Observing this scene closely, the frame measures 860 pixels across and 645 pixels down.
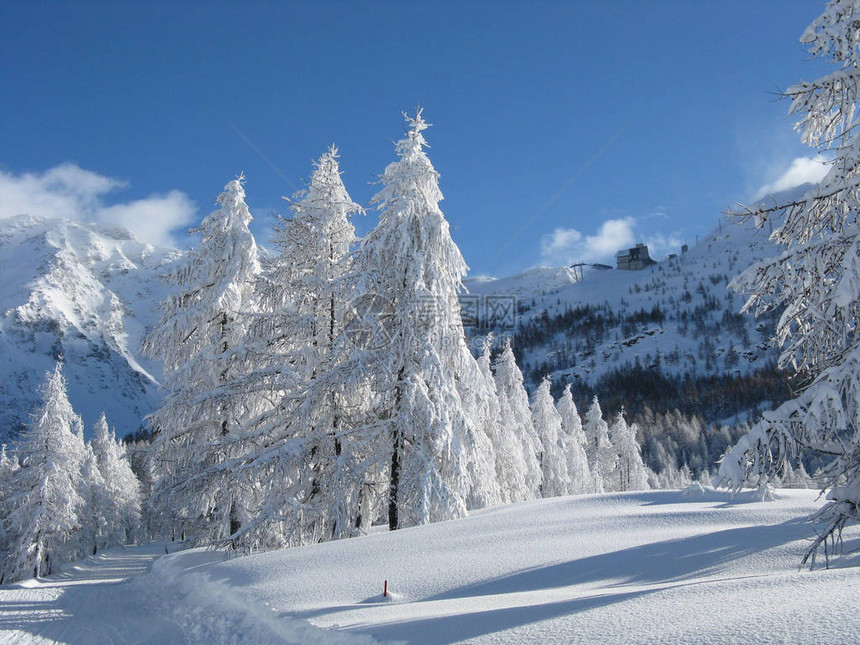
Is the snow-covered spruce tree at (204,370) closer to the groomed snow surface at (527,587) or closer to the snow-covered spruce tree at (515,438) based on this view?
the groomed snow surface at (527,587)

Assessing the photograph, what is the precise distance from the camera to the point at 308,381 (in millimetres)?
13891

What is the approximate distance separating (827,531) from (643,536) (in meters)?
5.15

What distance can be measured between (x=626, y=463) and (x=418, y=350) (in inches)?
1753

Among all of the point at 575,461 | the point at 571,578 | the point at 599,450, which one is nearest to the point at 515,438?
the point at 575,461

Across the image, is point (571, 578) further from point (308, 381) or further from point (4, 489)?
point (4, 489)

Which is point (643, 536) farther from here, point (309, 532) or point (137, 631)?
point (137, 631)

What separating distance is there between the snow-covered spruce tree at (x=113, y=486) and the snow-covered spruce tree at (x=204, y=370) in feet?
133

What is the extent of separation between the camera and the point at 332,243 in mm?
15008

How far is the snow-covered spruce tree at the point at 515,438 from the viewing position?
30.2 meters

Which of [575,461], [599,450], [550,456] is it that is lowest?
[575,461]

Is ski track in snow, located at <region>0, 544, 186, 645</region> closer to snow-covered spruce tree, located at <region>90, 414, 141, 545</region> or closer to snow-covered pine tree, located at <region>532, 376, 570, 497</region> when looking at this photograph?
snow-covered pine tree, located at <region>532, 376, 570, 497</region>

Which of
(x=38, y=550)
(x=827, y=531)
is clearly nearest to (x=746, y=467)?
(x=827, y=531)

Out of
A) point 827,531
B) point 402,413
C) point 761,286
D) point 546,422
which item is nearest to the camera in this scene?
point 827,531

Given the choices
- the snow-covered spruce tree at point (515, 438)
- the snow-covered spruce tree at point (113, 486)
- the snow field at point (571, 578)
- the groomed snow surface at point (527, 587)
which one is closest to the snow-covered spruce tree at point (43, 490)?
the snow-covered spruce tree at point (113, 486)
